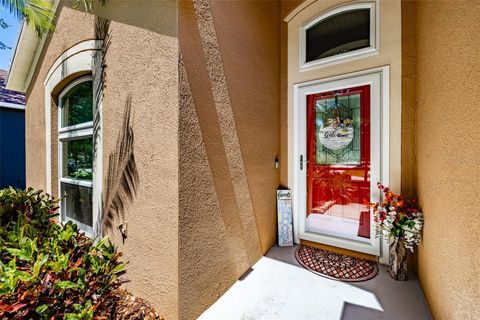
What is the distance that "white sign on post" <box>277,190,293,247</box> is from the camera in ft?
11.2

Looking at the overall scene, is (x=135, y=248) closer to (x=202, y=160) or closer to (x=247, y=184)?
(x=202, y=160)

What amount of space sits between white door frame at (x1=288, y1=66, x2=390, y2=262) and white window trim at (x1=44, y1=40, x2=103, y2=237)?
2685mm

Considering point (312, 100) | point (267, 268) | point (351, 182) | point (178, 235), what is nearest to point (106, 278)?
point (178, 235)

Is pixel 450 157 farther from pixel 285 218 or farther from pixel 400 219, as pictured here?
pixel 285 218

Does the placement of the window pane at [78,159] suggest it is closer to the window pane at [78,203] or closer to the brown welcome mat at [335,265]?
the window pane at [78,203]

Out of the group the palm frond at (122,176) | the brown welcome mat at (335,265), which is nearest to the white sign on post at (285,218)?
the brown welcome mat at (335,265)

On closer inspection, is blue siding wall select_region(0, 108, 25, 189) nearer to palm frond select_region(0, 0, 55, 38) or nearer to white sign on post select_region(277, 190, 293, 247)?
palm frond select_region(0, 0, 55, 38)

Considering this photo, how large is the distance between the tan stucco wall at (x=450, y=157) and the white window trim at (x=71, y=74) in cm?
342

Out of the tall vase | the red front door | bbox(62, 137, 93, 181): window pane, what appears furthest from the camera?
bbox(62, 137, 93, 181): window pane

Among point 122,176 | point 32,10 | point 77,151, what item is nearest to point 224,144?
point 122,176

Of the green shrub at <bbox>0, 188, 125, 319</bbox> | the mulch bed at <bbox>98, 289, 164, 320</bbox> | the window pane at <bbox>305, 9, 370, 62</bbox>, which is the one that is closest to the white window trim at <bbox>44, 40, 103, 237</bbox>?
the green shrub at <bbox>0, 188, 125, 319</bbox>

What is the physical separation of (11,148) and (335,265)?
9584 mm

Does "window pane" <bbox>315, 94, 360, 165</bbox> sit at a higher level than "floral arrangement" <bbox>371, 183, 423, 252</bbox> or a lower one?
higher

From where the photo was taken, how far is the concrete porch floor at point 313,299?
206cm
